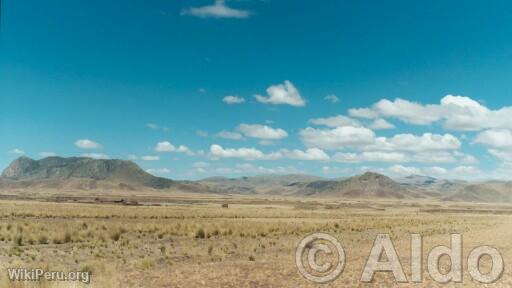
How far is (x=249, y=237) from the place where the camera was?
38688 millimetres

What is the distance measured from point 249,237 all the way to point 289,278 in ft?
60.9

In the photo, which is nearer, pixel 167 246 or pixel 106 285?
pixel 106 285

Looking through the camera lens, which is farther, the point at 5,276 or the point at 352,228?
the point at 352,228

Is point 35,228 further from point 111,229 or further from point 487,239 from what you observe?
point 487,239

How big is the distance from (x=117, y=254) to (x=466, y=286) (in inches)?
695

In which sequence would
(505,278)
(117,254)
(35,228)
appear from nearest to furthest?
(505,278)
(117,254)
(35,228)

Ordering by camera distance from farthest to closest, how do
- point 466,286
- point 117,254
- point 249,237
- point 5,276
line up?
1. point 249,237
2. point 117,254
3. point 466,286
4. point 5,276

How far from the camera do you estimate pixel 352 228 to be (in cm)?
4891

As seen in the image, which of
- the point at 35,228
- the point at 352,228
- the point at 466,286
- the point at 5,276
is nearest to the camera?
the point at 5,276

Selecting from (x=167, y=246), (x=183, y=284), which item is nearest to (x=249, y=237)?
(x=167, y=246)

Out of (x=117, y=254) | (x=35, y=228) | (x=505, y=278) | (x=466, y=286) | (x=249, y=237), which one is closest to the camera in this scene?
(x=466, y=286)

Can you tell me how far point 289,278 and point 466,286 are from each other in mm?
6739

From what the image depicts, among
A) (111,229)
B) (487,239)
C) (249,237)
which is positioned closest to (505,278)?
(487,239)

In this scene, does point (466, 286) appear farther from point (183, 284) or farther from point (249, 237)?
point (249, 237)
